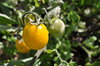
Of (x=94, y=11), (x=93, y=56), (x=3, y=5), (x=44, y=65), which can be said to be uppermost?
(x=3, y=5)

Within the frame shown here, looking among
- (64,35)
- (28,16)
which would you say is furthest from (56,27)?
(64,35)

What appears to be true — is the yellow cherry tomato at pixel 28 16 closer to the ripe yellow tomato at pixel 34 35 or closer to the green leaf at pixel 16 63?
the ripe yellow tomato at pixel 34 35

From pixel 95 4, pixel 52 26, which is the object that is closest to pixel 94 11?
pixel 95 4

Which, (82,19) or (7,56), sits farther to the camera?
(82,19)

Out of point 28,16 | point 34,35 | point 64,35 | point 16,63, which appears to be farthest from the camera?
point 64,35

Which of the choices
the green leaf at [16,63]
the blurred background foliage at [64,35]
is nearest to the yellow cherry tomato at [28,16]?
the blurred background foliage at [64,35]

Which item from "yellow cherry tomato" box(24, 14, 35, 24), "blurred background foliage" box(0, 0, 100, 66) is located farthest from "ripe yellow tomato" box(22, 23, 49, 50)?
"blurred background foliage" box(0, 0, 100, 66)

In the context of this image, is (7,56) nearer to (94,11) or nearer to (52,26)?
(52,26)

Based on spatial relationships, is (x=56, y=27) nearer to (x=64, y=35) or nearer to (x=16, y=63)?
(x=16, y=63)
